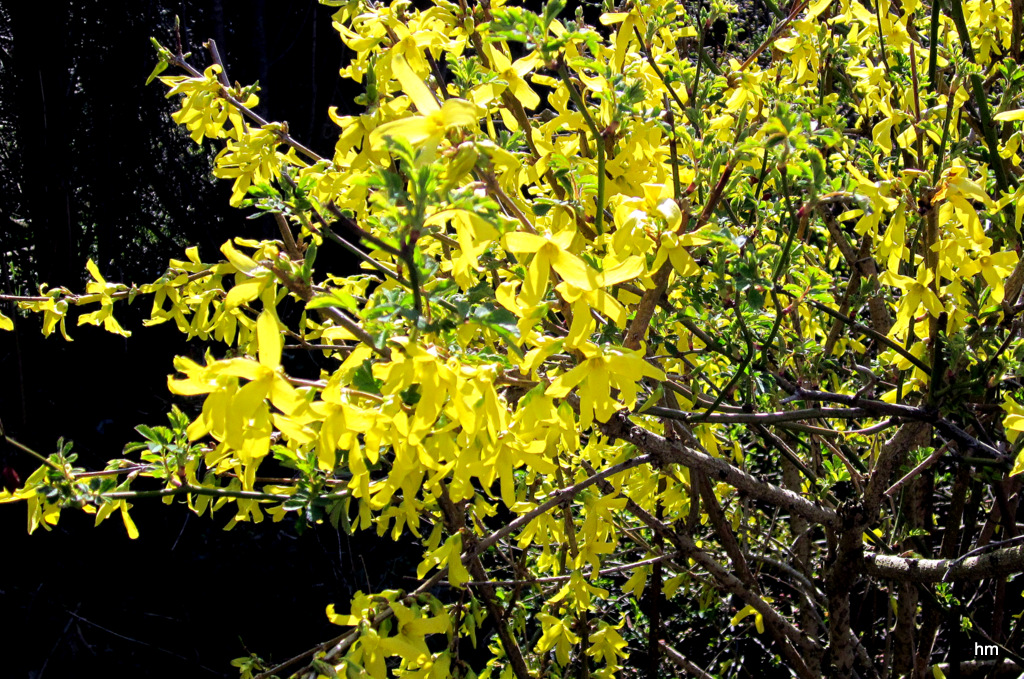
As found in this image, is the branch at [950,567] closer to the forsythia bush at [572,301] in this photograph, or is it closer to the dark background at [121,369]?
the forsythia bush at [572,301]

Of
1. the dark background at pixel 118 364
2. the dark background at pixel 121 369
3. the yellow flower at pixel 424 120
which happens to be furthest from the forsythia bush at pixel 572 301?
the dark background at pixel 118 364

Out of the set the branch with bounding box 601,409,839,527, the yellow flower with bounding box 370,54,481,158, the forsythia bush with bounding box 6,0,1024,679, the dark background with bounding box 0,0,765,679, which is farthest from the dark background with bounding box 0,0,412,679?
the yellow flower with bounding box 370,54,481,158

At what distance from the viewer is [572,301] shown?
1.10 meters

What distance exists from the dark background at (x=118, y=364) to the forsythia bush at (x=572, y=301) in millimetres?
1861

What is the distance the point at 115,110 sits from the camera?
4.03m

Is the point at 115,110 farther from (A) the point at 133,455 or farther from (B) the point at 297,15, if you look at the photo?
(A) the point at 133,455

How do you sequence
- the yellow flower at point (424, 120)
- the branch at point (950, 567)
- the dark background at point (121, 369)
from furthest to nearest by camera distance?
1. the dark background at point (121, 369)
2. the branch at point (950, 567)
3. the yellow flower at point (424, 120)

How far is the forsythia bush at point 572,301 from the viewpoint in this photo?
1.00m

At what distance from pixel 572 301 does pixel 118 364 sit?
3603mm

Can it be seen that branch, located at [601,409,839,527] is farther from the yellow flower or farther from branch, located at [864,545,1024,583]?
the yellow flower

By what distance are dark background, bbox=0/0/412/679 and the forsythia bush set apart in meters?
1.86

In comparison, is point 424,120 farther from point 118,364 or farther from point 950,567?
point 118,364

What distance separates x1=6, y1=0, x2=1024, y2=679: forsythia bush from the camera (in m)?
1.00

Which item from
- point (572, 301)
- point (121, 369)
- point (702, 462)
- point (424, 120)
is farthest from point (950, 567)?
point (121, 369)
